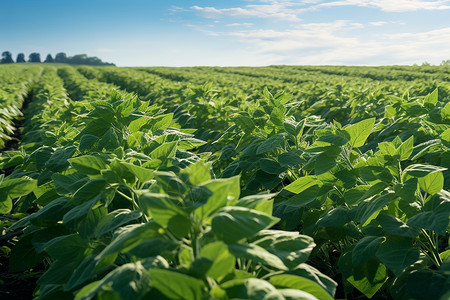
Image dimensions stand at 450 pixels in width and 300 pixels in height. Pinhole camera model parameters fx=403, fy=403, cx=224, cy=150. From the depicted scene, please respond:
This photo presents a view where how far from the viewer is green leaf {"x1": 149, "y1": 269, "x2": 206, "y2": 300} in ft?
3.01

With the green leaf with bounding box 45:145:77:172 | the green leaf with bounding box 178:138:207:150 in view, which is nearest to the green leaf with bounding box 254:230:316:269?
the green leaf with bounding box 178:138:207:150

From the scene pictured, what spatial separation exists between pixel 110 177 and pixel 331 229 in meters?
1.29

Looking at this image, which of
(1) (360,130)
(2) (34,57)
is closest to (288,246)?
(1) (360,130)

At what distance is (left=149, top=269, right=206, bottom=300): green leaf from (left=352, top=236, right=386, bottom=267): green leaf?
3.23ft

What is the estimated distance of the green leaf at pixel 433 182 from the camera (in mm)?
1616

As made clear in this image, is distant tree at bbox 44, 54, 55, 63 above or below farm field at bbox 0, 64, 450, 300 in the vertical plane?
above

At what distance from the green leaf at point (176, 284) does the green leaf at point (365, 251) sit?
985 millimetres

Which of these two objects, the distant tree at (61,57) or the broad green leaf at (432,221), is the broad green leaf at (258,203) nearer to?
the broad green leaf at (432,221)

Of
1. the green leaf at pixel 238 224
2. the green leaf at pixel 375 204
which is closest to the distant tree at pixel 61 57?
the green leaf at pixel 375 204

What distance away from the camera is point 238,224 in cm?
100

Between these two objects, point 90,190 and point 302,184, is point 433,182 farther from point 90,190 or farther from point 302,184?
point 90,190

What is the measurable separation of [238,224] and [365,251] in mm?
953

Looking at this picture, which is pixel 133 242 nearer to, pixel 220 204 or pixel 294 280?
pixel 220 204

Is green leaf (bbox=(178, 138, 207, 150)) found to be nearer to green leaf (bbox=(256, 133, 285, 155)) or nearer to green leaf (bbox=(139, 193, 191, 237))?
green leaf (bbox=(256, 133, 285, 155))
